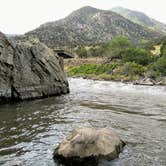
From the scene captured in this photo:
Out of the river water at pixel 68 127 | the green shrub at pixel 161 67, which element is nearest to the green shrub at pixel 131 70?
the green shrub at pixel 161 67

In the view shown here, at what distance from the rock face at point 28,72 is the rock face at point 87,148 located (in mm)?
19809

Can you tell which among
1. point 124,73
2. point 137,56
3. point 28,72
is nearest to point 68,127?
point 28,72

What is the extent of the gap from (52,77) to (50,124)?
62.8 ft

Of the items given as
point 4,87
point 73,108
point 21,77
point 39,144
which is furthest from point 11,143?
point 21,77

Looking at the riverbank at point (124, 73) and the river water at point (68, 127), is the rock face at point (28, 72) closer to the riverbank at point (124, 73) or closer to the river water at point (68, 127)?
the river water at point (68, 127)

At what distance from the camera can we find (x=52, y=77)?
43938mm

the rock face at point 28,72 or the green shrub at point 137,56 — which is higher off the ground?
the green shrub at point 137,56

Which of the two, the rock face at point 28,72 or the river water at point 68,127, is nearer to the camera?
the river water at point 68,127

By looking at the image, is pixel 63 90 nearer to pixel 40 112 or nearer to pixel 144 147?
pixel 40 112

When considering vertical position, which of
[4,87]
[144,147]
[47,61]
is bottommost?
[144,147]

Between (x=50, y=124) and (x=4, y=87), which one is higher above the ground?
(x=4, y=87)

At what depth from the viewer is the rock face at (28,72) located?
121ft

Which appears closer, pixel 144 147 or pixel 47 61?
pixel 144 147

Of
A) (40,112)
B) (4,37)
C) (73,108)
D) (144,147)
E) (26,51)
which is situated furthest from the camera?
(26,51)
